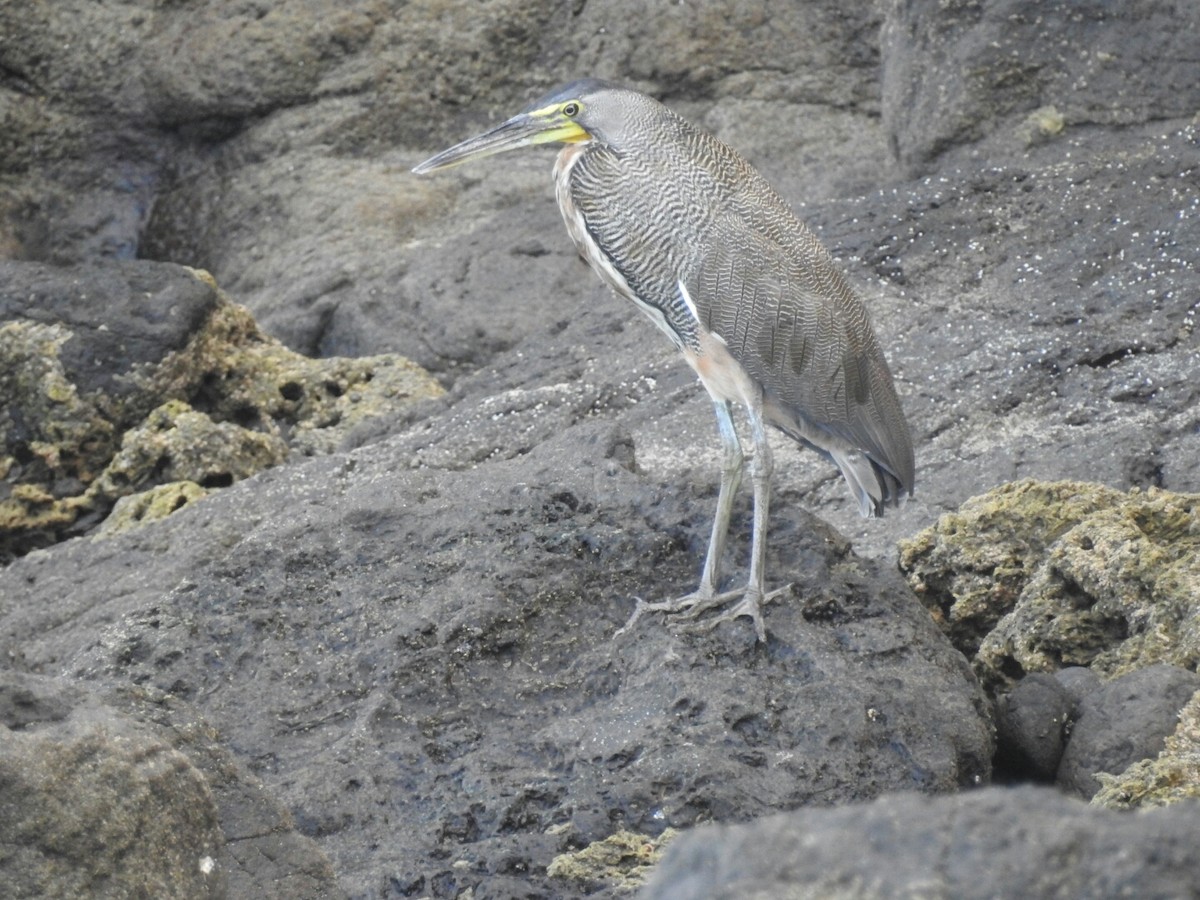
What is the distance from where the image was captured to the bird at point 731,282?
5.21 meters

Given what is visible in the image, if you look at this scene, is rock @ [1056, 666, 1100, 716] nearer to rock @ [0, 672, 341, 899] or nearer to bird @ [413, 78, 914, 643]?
bird @ [413, 78, 914, 643]

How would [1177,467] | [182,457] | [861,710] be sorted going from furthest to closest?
[182,457]
[1177,467]
[861,710]

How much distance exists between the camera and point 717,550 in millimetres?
4715

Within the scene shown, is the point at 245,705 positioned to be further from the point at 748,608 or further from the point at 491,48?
the point at 491,48

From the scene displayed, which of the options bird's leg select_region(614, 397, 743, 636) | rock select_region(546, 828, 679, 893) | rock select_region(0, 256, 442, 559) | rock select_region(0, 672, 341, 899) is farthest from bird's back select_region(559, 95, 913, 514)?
rock select_region(0, 256, 442, 559)

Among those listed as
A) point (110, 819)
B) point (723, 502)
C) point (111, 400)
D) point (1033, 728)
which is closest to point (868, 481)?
point (723, 502)

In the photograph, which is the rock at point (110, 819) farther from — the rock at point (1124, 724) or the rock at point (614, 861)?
the rock at point (1124, 724)

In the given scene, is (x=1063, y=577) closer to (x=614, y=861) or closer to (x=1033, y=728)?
(x=1033, y=728)

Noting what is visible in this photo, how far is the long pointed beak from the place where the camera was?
18.2 ft

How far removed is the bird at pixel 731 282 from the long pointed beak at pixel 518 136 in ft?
0.25

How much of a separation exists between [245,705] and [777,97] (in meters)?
7.10

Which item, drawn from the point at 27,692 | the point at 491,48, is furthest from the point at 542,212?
the point at 27,692

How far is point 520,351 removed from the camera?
320 inches

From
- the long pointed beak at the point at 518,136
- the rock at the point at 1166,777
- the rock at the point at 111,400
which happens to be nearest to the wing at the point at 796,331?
the long pointed beak at the point at 518,136
